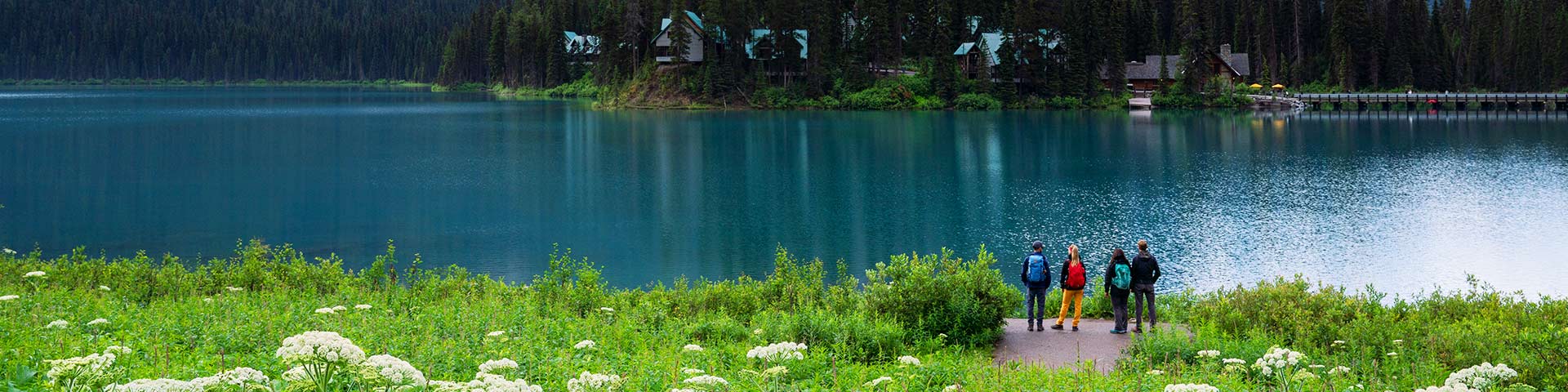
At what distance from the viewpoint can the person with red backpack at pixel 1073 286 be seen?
15.5 m

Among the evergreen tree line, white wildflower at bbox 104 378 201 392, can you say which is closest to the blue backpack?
white wildflower at bbox 104 378 201 392

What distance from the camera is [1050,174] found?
4588 cm

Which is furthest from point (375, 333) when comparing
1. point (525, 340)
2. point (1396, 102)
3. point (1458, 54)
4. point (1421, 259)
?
point (1458, 54)

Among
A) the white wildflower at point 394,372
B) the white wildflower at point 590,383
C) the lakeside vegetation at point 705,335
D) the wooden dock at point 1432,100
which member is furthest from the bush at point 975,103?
the white wildflower at point 394,372

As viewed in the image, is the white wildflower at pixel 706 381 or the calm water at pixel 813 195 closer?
the white wildflower at pixel 706 381

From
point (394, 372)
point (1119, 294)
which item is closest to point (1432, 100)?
point (1119, 294)

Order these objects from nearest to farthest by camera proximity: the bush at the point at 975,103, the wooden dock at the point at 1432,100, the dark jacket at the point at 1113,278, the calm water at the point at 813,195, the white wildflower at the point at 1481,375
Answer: the white wildflower at the point at 1481,375 → the dark jacket at the point at 1113,278 → the calm water at the point at 813,195 → the wooden dock at the point at 1432,100 → the bush at the point at 975,103

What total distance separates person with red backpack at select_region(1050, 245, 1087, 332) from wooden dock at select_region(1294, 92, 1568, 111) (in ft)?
292

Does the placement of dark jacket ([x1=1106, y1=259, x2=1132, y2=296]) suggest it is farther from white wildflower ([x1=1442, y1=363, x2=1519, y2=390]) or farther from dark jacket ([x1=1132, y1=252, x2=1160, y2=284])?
white wildflower ([x1=1442, y1=363, x2=1519, y2=390])

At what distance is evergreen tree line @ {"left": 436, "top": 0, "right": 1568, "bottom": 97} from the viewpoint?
10125 centimetres

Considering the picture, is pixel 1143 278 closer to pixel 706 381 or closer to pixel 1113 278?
pixel 1113 278

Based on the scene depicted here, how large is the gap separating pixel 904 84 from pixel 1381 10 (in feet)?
154

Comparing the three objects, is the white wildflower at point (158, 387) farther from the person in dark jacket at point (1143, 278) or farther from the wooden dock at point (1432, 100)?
the wooden dock at point (1432, 100)

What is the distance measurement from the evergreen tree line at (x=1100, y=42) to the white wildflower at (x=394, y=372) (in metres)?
94.6
